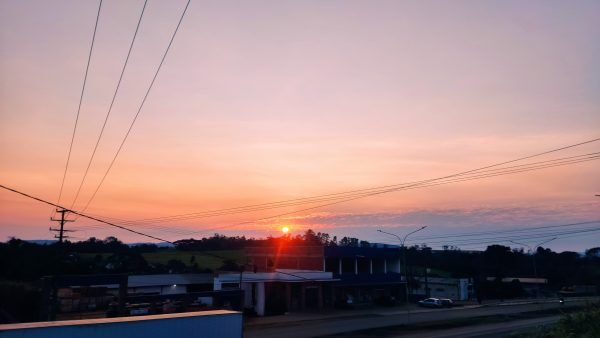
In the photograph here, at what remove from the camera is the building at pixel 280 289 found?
59469 mm

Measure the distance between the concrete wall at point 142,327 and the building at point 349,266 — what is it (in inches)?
1562

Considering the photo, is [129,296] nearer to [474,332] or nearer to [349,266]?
[349,266]

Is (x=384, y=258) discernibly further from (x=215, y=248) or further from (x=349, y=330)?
(x=215, y=248)

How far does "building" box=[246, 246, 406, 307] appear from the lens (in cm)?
7044

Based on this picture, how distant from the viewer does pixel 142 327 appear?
24.5 metres

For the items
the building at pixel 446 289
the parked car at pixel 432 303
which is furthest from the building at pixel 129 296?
the building at pixel 446 289

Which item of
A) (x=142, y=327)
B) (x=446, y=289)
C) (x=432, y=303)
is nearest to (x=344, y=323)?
(x=432, y=303)

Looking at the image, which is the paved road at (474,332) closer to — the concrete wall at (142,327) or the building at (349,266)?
the concrete wall at (142,327)

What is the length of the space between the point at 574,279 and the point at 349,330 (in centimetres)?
10228

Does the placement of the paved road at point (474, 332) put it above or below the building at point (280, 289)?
below

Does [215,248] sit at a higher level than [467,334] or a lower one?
higher

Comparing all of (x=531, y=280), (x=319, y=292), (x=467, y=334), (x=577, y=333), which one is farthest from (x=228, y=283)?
(x=531, y=280)

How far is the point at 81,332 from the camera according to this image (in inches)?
883

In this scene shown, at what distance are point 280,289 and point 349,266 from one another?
15488mm
